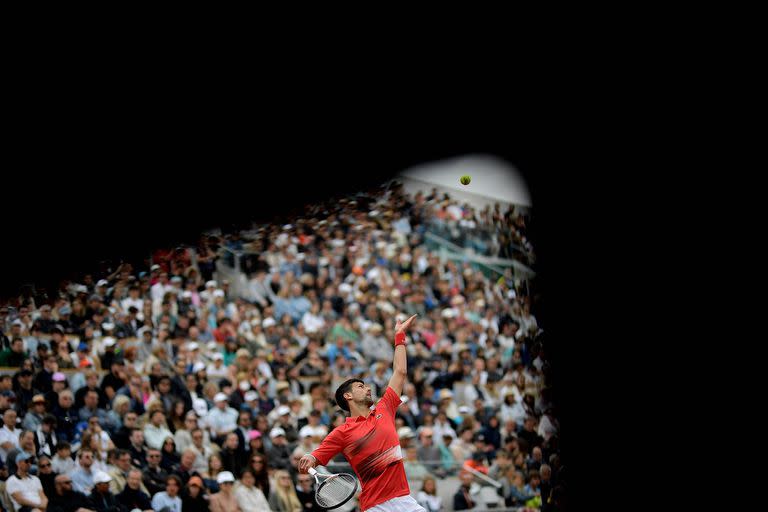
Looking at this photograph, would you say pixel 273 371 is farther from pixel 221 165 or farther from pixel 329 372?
pixel 221 165

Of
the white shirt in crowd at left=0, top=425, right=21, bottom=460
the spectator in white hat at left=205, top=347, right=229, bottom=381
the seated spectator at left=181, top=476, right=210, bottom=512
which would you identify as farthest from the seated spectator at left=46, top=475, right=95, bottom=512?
the spectator in white hat at left=205, top=347, right=229, bottom=381

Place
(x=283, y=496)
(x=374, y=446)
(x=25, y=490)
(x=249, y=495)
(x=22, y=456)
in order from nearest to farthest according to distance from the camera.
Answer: (x=374, y=446) < (x=25, y=490) < (x=22, y=456) < (x=249, y=495) < (x=283, y=496)

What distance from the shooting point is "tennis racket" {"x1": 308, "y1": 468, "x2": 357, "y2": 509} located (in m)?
4.80

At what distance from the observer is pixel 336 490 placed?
4883 mm

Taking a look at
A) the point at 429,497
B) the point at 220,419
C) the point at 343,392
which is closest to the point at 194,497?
the point at 220,419

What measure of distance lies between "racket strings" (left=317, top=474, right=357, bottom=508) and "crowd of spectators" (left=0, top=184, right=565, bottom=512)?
162 cm

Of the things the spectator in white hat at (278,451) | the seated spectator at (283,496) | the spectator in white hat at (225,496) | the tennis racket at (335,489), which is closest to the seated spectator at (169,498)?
the spectator in white hat at (225,496)

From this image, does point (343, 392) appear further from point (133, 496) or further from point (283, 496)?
point (283, 496)

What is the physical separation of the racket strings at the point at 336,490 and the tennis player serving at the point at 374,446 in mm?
82

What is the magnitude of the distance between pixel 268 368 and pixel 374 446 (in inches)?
170

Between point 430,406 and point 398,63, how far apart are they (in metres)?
5.25

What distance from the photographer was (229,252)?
1005 cm

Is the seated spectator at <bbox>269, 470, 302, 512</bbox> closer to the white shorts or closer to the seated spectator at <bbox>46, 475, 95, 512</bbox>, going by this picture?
the seated spectator at <bbox>46, 475, 95, 512</bbox>

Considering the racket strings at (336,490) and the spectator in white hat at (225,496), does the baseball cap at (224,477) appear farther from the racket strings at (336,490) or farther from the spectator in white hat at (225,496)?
the racket strings at (336,490)
